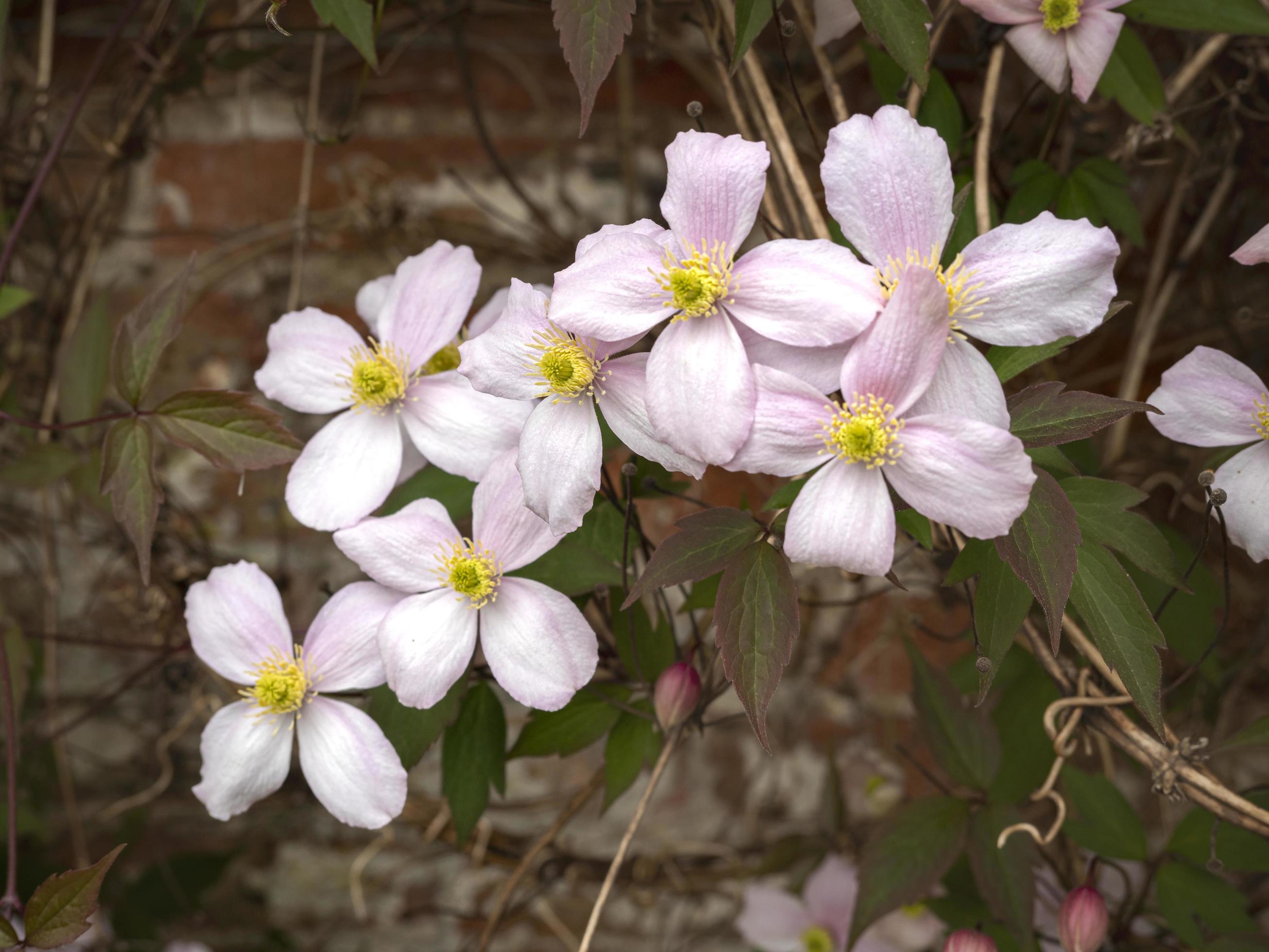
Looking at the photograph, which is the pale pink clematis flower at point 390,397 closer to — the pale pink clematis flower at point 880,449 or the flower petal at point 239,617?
the flower petal at point 239,617

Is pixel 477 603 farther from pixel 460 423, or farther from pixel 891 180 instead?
pixel 891 180

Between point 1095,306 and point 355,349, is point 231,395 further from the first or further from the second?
point 1095,306

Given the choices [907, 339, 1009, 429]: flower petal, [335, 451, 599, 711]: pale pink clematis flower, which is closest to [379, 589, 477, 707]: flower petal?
[335, 451, 599, 711]: pale pink clematis flower

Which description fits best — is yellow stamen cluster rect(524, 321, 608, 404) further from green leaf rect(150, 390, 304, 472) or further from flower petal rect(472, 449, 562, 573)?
green leaf rect(150, 390, 304, 472)

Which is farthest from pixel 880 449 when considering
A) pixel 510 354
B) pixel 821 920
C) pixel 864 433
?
pixel 821 920

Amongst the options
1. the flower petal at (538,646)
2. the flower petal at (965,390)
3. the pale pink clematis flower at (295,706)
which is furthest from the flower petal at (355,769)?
the flower petal at (965,390)

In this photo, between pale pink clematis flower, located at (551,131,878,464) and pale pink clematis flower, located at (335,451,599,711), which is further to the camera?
pale pink clematis flower, located at (335,451,599,711)
